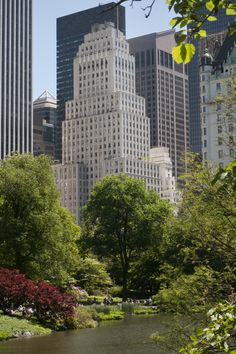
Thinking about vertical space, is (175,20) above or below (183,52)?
above

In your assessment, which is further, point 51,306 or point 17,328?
point 51,306

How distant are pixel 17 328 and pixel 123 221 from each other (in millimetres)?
41220

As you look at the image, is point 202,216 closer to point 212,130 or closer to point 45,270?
point 45,270

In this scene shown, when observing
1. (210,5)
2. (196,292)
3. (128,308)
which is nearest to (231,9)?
(210,5)

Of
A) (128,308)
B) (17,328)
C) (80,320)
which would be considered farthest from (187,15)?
(128,308)

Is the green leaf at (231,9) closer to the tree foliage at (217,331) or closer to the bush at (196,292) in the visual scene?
the tree foliage at (217,331)

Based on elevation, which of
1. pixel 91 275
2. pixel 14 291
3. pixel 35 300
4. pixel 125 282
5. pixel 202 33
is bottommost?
pixel 125 282

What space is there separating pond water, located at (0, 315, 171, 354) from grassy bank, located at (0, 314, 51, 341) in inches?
47.2

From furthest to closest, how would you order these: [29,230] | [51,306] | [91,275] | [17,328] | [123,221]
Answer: [123,221]
[91,275]
[29,230]
[51,306]
[17,328]

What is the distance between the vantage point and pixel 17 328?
41.5 meters

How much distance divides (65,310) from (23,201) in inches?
451

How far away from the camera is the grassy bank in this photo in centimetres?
3999

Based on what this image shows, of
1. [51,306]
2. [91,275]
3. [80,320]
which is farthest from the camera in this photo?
[91,275]

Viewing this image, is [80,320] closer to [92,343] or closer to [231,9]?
[92,343]
